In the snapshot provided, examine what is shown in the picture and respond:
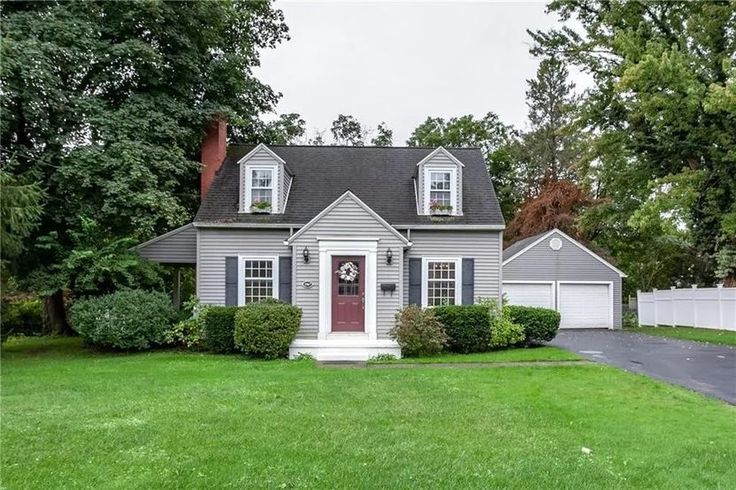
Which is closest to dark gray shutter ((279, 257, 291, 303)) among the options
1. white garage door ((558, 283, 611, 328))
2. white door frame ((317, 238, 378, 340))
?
white door frame ((317, 238, 378, 340))

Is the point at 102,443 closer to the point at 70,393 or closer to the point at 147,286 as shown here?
the point at 70,393

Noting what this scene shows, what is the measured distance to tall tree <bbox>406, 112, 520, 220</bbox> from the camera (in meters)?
34.9

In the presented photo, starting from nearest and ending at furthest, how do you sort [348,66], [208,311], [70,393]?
[70,393], [208,311], [348,66]

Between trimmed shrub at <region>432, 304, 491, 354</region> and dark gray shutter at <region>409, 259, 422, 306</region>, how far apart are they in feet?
4.89

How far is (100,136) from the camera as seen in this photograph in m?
15.1

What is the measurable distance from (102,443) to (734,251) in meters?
19.9

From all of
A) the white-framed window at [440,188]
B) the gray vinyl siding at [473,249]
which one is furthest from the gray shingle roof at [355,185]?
the white-framed window at [440,188]

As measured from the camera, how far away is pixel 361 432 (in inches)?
246

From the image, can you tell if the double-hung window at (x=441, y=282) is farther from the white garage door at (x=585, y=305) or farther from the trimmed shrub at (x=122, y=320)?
the white garage door at (x=585, y=305)

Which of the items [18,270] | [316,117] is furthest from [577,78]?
[18,270]

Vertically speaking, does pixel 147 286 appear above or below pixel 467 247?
below

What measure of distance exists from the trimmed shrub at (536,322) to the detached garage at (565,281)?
8352 millimetres

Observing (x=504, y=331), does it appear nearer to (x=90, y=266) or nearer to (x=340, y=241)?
(x=340, y=241)

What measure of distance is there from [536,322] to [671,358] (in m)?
3.31
